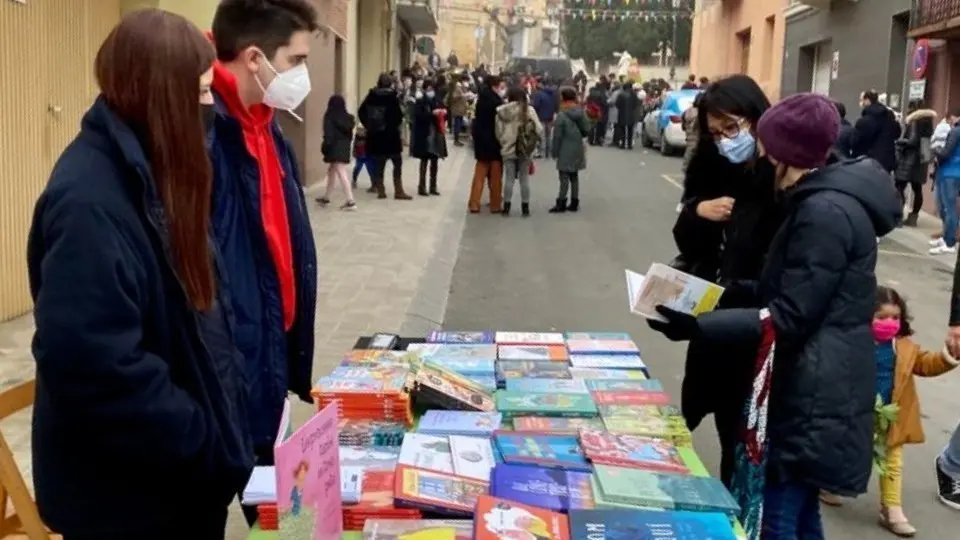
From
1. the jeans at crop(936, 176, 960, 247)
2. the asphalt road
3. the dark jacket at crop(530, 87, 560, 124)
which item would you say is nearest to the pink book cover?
the asphalt road

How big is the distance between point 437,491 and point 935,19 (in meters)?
16.0

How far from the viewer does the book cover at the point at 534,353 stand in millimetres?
4000

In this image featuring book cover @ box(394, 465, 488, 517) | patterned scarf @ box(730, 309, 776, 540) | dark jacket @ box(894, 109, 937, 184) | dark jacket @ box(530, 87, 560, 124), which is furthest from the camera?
dark jacket @ box(530, 87, 560, 124)

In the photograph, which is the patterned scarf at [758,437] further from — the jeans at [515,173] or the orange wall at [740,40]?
the orange wall at [740,40]

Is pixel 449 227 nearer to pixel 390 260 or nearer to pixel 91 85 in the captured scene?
pixel 390 260

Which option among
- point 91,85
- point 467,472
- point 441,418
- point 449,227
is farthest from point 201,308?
point 449,227

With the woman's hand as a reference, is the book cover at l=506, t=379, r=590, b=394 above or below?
below

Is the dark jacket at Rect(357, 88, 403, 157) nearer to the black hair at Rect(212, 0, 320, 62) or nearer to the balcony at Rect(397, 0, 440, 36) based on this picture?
the black hair at Rect(212, 0, 320, 62)

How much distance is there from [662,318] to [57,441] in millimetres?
2053

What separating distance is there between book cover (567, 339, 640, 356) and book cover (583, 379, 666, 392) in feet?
1.25

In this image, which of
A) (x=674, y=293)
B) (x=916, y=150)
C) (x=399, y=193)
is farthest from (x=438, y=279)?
(x=916, y=150)

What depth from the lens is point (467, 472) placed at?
290cm

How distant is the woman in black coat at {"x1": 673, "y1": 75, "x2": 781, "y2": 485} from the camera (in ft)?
12.2

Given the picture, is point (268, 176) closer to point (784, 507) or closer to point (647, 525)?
point (647, 525)
